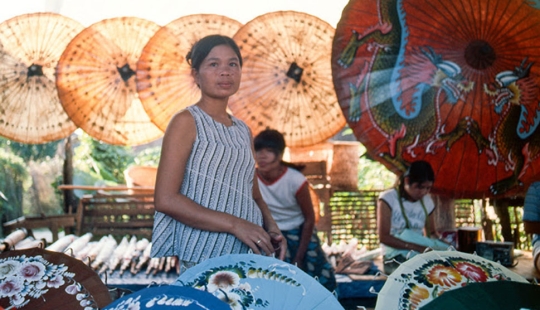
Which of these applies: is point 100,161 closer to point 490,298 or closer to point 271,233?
point 271,233

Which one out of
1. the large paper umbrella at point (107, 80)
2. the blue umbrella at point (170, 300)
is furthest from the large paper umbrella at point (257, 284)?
the large paper umbrella at point (107, 80)

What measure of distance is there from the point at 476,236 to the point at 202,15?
2.26 metres

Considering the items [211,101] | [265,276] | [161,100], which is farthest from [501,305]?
[161,100]

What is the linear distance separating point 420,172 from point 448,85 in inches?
21.2

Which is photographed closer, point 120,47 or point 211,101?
point 211,101

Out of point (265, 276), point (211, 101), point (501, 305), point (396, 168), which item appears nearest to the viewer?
point (501, 305)

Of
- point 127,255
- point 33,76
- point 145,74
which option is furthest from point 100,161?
point 145,74

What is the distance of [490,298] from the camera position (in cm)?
126

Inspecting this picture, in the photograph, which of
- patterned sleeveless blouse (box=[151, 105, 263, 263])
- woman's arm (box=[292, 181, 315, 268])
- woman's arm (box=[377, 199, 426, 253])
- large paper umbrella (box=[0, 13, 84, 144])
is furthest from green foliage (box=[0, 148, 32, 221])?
patterned sleeveless blouse (box=[151, 105, 263, 263])

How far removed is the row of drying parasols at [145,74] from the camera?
11.3ft

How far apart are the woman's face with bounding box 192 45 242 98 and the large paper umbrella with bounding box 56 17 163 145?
2.10m

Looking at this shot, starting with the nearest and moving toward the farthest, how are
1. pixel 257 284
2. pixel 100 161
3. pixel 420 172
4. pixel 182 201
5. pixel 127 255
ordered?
pixel 257 284
pixel 182 201
pixel 420 172
pixel 127 255
pixel 100 161

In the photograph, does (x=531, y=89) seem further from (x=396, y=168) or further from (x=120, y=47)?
(x=120, y=47)

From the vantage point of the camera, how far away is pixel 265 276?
1426 millimetres
